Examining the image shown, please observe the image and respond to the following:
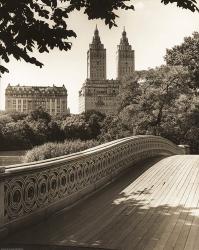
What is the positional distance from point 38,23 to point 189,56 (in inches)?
1518

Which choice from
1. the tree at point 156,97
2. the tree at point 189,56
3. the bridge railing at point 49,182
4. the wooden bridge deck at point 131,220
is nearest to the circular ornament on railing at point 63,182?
the bridge railing at point 49,182

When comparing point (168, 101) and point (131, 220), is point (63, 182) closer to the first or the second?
point (131, 220)

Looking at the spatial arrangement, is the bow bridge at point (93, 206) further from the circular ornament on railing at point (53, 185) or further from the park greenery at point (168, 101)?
the park greenery at point (168, 101)

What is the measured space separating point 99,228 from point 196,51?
129 feet

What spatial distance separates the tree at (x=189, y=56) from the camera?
41750 mm

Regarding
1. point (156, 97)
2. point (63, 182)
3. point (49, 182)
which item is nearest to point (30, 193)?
point (49, 182)

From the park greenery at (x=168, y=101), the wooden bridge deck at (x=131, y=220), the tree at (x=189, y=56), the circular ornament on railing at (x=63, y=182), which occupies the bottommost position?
the wooden bridge deck at (x=131, y=220)

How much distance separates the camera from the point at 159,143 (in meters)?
24.7

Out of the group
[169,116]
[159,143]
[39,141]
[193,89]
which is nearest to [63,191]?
[159,143]

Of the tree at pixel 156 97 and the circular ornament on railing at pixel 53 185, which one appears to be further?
the tree at pixel 156 97

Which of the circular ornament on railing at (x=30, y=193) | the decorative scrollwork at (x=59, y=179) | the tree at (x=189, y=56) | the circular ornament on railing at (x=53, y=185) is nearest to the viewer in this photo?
the decorative scrollwork at (x=59, y=179)

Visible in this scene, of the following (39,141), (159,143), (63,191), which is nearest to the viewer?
(63,191)

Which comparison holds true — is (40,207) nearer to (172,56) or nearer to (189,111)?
(189,111)

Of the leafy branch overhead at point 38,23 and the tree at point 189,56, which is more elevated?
the tree at point 189,56
